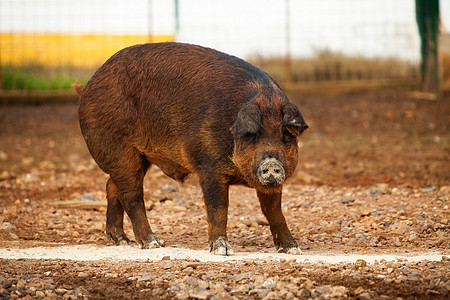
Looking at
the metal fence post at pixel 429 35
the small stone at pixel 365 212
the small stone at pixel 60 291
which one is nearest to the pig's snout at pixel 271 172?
the small stone at pixel 60 291

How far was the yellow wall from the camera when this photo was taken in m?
17.0

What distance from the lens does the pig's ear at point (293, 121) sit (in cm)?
564

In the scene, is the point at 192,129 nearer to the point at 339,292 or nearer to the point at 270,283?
the point at 270,283

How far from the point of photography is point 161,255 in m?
6.06

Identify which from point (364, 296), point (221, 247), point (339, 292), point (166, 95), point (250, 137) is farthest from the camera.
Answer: point (166, 95)

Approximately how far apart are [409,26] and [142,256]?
12.9 meters

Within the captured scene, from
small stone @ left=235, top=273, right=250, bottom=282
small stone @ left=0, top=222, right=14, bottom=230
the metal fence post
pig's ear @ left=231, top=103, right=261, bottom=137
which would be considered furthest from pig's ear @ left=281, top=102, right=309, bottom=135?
the metal fence post

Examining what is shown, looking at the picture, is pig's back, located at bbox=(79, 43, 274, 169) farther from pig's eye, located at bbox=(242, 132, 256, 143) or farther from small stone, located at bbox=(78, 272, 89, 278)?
small stone, located at bbox=(78, 272, 89, 278)

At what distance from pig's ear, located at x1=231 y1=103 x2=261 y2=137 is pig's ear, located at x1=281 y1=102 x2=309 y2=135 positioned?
0.76 ft

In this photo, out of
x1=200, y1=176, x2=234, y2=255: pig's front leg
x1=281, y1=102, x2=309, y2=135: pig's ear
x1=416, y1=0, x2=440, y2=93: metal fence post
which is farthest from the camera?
x1=416, y1=0, x2=440, y2=93: metal fence post

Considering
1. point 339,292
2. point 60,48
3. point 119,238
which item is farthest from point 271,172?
point 60,48

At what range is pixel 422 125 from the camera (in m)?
14.8

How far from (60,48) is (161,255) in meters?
12.2

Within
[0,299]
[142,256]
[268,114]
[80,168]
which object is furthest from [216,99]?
[80,168]
